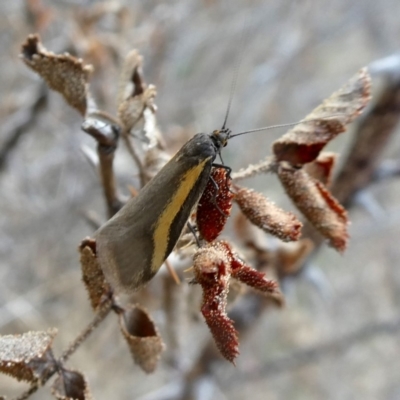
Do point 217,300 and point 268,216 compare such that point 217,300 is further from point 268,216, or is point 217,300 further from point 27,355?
point 27,355

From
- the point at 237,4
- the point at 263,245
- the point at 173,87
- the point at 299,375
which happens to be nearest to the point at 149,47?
the point at 173,87

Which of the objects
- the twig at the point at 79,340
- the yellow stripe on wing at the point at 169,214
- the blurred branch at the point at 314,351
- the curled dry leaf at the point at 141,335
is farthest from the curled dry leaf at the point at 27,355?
the blurred branch at the point at 314,351

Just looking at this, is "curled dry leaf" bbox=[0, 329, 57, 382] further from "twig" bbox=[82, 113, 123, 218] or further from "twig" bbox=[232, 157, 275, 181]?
"twig" bbox=[232, 157, 275, 181]

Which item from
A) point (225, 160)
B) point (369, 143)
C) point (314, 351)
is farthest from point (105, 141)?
point (225, 160)

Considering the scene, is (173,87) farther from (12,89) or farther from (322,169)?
(322,169)

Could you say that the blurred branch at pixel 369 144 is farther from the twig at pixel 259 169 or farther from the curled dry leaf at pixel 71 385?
the curled dry leaf at pixel 71 385

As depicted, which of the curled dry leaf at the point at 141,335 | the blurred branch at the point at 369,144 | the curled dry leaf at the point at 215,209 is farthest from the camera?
the blurred branch at the point at 369,144
